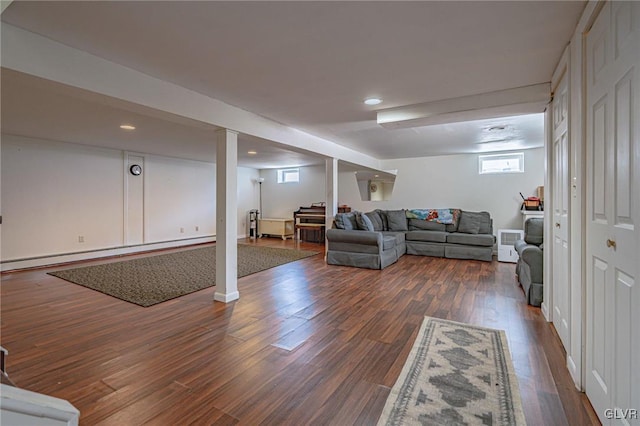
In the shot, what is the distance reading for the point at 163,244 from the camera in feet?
23.2

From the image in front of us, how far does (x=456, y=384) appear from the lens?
186cm

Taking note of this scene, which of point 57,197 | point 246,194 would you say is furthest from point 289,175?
point 57,197

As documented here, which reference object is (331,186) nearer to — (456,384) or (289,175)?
(289,175)

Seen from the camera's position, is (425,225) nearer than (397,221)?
Yes

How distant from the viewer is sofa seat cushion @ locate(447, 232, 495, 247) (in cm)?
572

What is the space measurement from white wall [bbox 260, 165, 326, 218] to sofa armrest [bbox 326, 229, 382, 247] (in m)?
3.82

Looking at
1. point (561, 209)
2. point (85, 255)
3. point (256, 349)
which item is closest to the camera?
point (256, 349)

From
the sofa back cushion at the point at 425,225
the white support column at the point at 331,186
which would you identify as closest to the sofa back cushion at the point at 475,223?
the sofa back cushion at the point at 425,225

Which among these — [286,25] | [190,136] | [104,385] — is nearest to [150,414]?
[104,385]

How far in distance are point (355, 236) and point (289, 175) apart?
506 cm

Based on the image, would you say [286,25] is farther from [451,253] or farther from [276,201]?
[276,201]

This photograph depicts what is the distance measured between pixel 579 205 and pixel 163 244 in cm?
749

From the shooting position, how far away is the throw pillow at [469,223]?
20.0 ft

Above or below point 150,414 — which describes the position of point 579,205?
above
